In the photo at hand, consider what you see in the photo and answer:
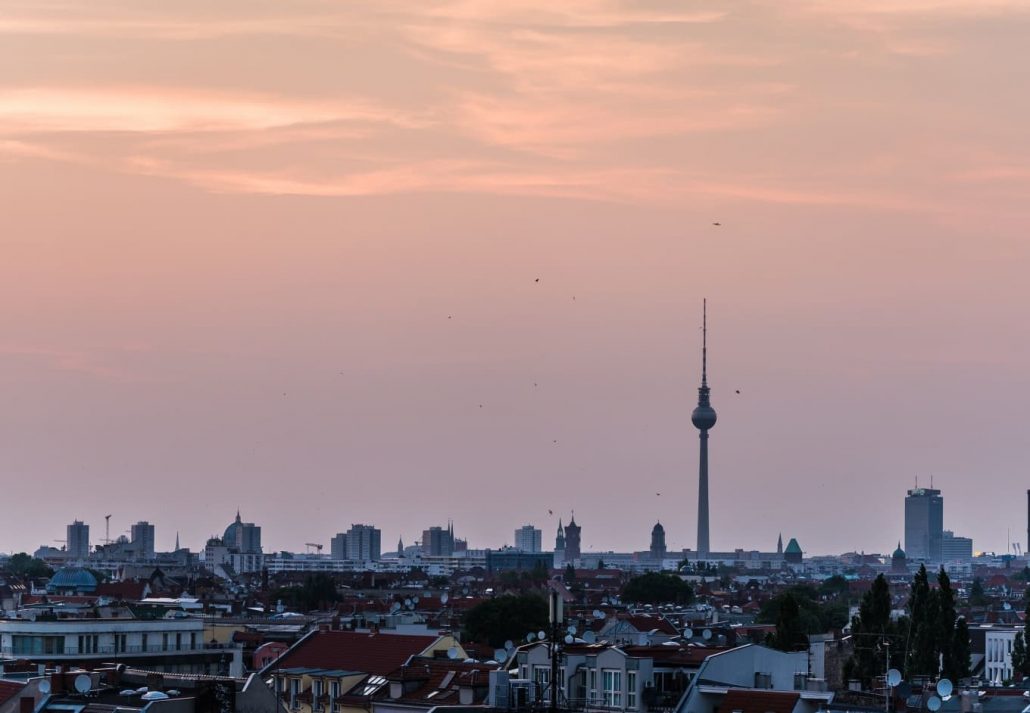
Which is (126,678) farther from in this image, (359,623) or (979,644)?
(979,644)

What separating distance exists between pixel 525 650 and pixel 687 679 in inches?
277

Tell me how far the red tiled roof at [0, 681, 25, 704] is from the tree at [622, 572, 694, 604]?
13626 cm

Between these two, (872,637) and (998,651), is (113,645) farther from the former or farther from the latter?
(998,651)

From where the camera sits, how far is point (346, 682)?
67000 millimetres

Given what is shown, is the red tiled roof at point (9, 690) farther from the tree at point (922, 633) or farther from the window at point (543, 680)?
the tree at point (922, 633)

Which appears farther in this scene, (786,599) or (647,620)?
(647,620)

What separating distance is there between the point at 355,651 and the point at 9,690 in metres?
21.7

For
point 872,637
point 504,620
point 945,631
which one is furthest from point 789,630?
point 504,620

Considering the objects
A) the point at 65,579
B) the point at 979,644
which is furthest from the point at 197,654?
the point at 65,579

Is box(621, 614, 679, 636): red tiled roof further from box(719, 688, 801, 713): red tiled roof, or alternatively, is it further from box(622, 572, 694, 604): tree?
box(622, 572, 694, 604): tree

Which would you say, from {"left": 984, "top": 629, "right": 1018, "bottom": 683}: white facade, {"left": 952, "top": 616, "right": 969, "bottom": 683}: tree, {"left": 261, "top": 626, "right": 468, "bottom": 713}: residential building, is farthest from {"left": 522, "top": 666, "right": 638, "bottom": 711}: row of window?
{"left": 984, "top": 629, "right": 1018, "bottom": 683}: white facade

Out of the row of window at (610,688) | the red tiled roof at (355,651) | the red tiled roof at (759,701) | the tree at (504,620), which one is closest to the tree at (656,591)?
the tree at (504,620)

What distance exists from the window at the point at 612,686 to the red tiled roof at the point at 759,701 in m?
3.82

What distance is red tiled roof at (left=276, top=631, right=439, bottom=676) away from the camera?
69688 mm
